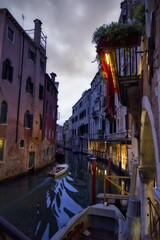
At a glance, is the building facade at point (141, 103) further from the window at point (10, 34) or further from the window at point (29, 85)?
the window at point (29, 85)

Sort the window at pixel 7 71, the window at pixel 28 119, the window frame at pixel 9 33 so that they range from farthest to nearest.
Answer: the window at pixel 28 119, the window frame at pixel 9 33, the window at pixel 7 71

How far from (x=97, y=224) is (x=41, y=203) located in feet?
14.1

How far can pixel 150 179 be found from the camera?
5.00 metres

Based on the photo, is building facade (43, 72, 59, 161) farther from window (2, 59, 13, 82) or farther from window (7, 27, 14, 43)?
window (7, 27, 14, 43)

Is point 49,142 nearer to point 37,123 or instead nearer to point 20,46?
point 37,123

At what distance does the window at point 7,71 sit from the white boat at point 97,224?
10.7 metres

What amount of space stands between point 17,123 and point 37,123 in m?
3.76

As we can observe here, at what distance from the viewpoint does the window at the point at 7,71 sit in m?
14.5

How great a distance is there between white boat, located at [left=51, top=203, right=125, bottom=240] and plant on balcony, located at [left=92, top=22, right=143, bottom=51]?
5155mm

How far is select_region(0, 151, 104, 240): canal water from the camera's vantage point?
818 centimetres

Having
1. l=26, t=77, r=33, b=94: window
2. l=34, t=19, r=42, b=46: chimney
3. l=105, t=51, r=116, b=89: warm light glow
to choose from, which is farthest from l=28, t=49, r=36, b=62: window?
l=105, t=51, r=116, b=89: warm light glow

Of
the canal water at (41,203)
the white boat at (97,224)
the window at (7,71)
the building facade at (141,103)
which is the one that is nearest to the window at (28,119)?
the window at (7,71)

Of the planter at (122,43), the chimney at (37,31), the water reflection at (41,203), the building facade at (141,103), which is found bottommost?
the water reflection at (41,203)

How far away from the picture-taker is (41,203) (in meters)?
11.1
